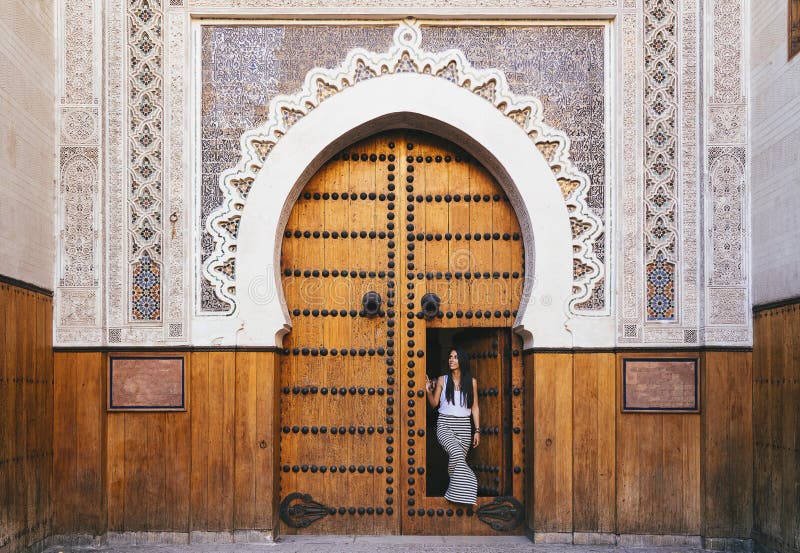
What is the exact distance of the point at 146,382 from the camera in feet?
15.4

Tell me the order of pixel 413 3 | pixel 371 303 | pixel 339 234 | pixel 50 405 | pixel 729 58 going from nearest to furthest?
pixel 50 405
pixel 729 58
pixel 413 3
pixel 371 303
pixel 339 234

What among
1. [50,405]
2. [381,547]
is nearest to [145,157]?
[50,405]

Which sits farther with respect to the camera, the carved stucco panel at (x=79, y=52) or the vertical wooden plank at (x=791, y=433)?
the carved stucco panel at (x=79, y=52)

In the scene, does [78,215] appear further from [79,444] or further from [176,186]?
[79,444]

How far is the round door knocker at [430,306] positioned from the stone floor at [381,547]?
126cm

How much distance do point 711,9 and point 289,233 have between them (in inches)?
105

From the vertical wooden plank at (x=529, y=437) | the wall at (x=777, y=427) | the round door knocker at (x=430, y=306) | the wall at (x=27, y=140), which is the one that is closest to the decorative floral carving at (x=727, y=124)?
the wall at (x=777, y=427)

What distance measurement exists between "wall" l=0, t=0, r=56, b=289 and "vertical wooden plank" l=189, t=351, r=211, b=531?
92 cm

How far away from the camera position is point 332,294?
500 centimetres

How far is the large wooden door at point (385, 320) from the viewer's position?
4926 mm

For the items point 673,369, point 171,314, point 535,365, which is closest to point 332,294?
point 171,314

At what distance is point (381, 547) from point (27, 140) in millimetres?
2811

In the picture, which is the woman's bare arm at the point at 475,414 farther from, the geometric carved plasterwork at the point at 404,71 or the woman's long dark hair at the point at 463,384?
the geometric carved plasterwork at the point at 404,71

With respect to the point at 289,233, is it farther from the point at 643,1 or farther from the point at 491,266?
the point at 643,1
